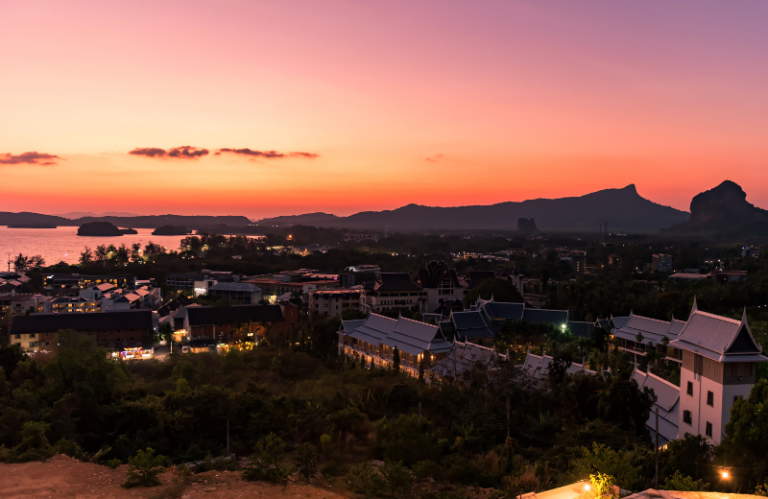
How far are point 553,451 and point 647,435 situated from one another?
10.4ft

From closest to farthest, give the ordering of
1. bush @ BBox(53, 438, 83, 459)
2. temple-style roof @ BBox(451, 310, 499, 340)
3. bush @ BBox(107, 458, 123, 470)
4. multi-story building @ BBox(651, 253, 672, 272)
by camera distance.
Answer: bush @ BBox(107, 458, 123, 470)
bush @ BBox(53, 438, 83, 459)
temple-style roof @ BBox(451, 310, 499, 340)
multi-story building @ BBox(651, 253, 672, 272)

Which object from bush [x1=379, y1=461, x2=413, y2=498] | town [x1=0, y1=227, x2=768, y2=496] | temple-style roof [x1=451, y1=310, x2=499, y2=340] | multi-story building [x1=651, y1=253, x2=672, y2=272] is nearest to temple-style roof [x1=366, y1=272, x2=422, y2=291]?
town [x1=0, y1=227, x2=768, y2=496]

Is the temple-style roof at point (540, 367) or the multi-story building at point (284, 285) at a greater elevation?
the temple-style roof at point (540, 367)

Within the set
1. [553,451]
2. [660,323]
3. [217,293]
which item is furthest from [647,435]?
[217,293]

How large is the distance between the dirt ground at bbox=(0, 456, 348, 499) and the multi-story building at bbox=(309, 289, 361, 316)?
3390 cm

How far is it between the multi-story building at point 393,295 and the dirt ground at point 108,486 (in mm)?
30871

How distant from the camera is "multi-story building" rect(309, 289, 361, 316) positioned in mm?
46781

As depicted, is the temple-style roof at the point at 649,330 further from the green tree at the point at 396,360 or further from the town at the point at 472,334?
the green tree at the point at 396,360

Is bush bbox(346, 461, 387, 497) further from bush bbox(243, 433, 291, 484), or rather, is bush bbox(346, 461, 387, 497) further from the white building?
the white building

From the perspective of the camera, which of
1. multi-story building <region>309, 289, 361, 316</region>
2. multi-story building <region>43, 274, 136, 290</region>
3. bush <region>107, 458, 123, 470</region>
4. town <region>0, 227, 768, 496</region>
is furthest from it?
multi-story building <region>43, 274, 136, 290</region>

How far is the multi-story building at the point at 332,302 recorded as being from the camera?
1842 inches

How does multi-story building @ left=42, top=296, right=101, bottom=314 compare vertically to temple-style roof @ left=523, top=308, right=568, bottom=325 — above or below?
below

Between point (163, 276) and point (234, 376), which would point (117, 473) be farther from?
point (163, 276)

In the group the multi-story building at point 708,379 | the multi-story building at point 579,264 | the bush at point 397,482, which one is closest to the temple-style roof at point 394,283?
the multi-story building at point 708,379
